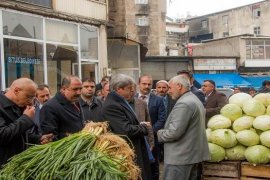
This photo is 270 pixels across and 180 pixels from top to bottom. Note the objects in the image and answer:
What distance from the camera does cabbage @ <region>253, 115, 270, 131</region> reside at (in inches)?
207

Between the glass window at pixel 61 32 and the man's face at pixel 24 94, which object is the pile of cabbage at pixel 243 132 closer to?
the man's face at pixel 24 94

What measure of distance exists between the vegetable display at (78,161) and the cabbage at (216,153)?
1878mm

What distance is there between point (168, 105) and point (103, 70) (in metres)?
9.04

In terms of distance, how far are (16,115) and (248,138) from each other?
9.03 feet

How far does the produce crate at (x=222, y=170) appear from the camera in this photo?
5.35 m

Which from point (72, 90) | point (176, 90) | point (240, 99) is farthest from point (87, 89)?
point (240, 99)

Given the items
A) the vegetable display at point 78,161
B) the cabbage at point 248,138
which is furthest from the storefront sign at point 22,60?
the vegetable display at point 78,161

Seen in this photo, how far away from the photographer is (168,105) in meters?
7.21

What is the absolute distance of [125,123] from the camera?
4.76 metres

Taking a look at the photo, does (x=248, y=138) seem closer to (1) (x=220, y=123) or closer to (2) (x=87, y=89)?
(1) (x=220, y=123)

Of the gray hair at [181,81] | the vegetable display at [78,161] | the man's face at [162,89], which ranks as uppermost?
the gray hair at [181,81]

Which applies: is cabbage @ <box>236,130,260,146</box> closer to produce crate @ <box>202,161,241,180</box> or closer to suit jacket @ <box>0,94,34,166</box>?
produce crate @ <box>202,161,241,180</box>

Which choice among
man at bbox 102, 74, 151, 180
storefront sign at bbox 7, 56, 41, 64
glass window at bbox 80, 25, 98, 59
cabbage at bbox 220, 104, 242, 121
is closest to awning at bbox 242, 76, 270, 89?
glass window at bbox 80, 25, 98, 59

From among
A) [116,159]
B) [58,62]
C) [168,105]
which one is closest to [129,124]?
[116,159]
